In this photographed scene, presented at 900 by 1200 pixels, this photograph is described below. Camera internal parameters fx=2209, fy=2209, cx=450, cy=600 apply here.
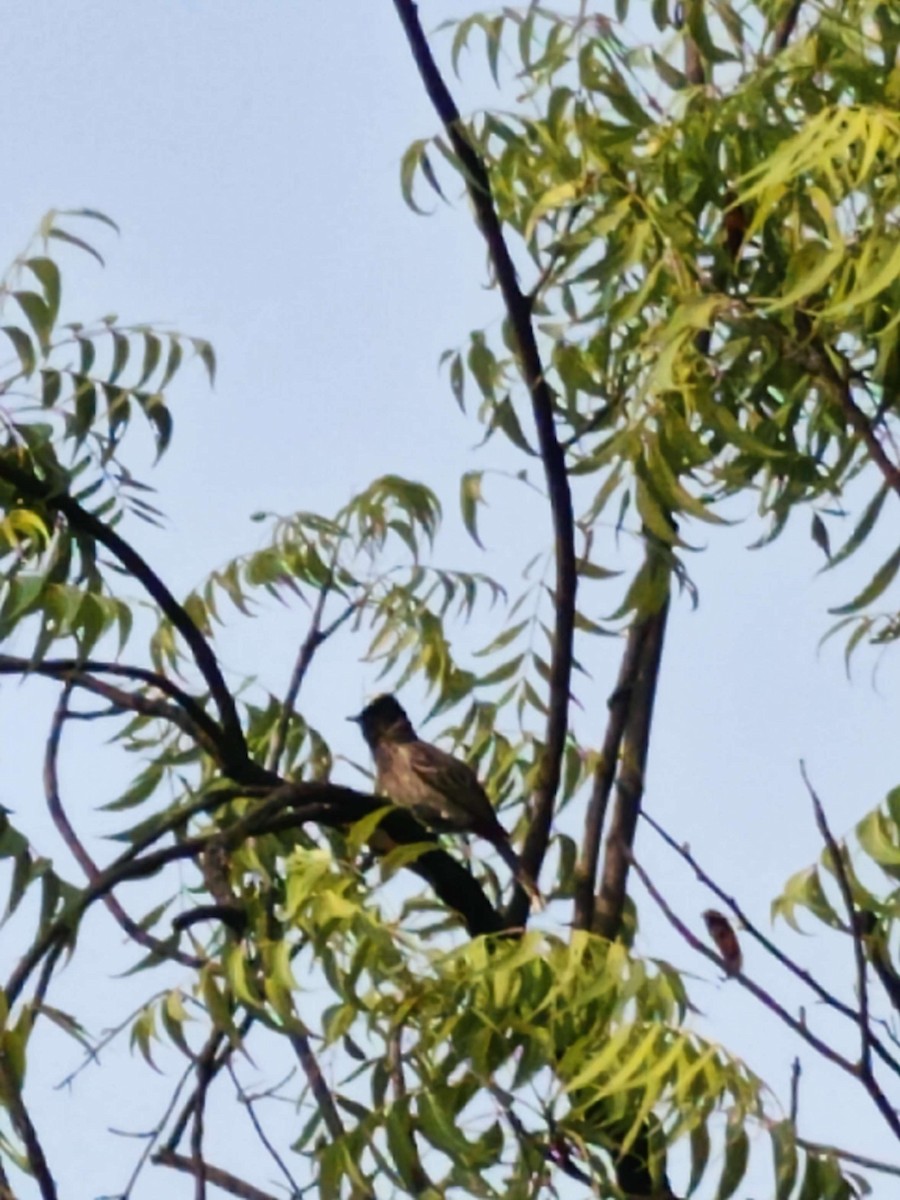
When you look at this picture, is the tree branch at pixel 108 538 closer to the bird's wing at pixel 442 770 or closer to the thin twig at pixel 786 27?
the bird's wing at pixel 442 770

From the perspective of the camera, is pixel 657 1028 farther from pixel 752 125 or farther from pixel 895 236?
pixel 752 125

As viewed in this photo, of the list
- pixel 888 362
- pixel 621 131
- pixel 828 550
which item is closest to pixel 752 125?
pixel 621 131

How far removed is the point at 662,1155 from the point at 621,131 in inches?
68.5

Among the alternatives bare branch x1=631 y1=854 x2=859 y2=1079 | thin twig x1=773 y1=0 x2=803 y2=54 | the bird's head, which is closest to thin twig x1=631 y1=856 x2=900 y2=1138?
bare branch x1=631 y1=854 x2=859 y2=1079

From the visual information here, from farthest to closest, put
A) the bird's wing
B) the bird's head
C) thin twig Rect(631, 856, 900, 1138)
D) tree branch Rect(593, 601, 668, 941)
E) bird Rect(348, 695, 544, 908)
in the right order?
1. the bird's head
2. the bird's wing
3. bird Rect(348, 695, 544, 908)
4. tree branch Rect(593, 601, 668, 941)
5. thin twig Rect(631, 856, 900, 1138)

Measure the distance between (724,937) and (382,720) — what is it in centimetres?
485

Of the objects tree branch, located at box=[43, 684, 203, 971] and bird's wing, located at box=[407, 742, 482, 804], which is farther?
bird's wing, located at box=[407, 742, 482, 804]

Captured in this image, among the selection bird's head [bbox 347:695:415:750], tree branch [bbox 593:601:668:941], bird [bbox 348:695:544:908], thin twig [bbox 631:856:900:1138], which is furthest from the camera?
bird's head [bbox 347:695:415:750]

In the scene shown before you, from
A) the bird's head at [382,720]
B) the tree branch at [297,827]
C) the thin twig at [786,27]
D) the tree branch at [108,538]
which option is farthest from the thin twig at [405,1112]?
the bird's head at [382,720]

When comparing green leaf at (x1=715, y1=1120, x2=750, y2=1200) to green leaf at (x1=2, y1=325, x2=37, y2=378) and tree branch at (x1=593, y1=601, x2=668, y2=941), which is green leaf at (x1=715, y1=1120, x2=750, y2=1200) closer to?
tree branch at (x1=593, y1=601, x2=668, y2=941)

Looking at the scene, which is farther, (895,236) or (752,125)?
(752,125)

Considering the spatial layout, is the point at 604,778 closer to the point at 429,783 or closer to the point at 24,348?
the point at 24,348

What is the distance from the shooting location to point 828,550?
4.31 meters

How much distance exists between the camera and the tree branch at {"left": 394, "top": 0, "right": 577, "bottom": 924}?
3.96 metres
